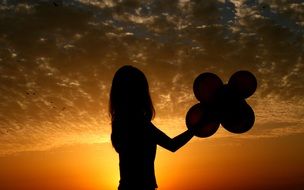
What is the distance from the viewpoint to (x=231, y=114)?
12.4 ft

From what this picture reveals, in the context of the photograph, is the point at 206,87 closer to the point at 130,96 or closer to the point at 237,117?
the point at 237,117

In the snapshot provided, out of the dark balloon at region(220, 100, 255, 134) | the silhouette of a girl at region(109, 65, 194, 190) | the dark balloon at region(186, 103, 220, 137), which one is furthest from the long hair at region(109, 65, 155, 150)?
the dark balloon at region(220, 100, 255, 134)

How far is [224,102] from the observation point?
379 cm

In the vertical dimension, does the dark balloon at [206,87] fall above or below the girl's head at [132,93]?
above

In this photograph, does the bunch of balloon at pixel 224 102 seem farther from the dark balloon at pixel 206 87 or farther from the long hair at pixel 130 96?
the long hair at pixel 130 96

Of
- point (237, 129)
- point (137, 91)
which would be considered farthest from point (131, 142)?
point (237, 129)

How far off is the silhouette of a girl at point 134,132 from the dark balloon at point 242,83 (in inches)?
45.2

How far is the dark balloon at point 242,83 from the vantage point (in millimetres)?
3820

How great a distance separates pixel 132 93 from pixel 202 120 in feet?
3.09

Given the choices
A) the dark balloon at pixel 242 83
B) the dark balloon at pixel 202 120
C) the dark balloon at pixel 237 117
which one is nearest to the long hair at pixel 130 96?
the dark balloon at pixel 202 120

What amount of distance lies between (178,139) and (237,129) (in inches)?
35.5

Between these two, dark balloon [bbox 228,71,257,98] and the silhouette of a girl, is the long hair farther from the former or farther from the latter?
dark balloon [bbox 228,71,257,98]

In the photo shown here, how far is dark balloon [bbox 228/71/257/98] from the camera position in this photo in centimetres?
382

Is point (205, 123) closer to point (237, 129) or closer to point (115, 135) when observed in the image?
point (237, 129)
